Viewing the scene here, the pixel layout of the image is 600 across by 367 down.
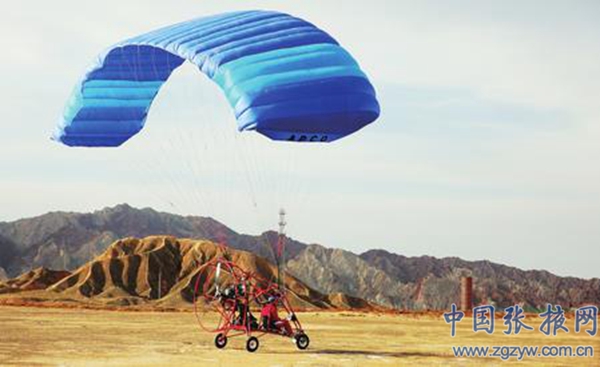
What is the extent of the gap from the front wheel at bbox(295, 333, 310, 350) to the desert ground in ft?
0.53

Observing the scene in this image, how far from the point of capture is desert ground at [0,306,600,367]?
59.6 feet

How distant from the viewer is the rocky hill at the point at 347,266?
104 meters

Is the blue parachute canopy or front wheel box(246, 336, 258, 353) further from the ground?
the blue parachute canopy

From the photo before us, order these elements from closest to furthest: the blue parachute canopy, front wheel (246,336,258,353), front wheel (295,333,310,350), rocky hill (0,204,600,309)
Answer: the blue parachute canopy
front wheel (246,336,258,353)
front wheel (295,333,310,350)
rocky hill (0,204,600,309)

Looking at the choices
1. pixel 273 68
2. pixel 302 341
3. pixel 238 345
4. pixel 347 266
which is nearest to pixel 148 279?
pixel 347 266

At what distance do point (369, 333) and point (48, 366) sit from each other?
14.4 metres

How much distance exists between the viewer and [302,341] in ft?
63.1

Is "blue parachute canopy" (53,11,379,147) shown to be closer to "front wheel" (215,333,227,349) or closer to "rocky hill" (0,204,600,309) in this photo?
"front wheel" (215,333,227,349)

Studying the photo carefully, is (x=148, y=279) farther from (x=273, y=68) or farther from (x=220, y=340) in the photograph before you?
(x=273, y=68)

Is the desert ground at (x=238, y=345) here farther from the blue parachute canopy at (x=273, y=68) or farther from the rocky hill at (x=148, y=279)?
the rocky hill at (x=148, y=279)

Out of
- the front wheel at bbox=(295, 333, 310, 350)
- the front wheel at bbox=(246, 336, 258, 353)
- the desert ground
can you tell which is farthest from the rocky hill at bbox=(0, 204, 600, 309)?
the front wheel at bbox=(246, 336, 258, 353)

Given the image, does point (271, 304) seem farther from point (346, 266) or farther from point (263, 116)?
point (346, 266)

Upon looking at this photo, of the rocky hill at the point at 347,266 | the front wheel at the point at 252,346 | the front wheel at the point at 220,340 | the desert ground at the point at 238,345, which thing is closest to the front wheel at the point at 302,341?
the desert ground at the point at 238,345

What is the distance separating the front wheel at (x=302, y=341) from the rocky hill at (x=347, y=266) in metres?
60.6
